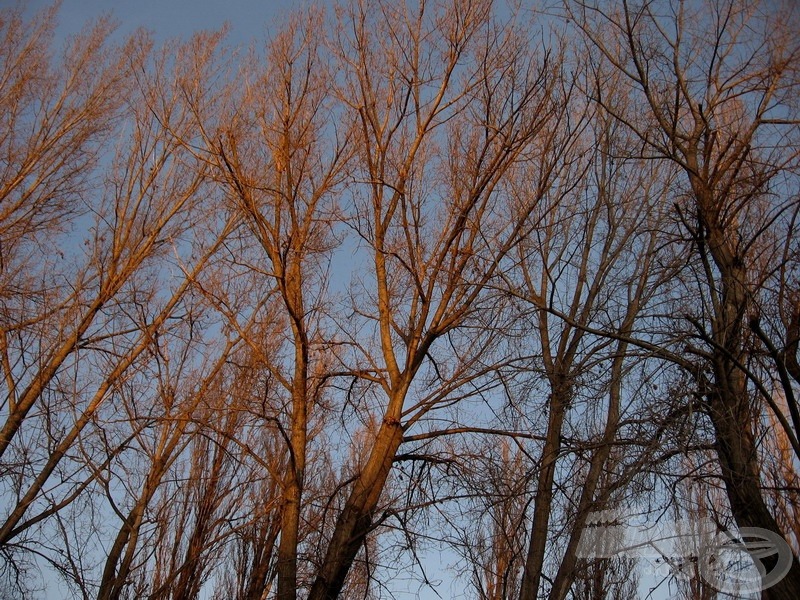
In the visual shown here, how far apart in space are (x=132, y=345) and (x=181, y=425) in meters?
2.71

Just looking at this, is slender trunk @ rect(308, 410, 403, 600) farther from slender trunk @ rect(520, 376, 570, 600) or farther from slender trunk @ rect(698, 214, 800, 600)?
slender trunk @ rect(698, 214, 800, 600)

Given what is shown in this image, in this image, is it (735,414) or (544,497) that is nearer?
(735,414)

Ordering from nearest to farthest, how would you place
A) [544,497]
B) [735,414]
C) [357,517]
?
[735,414] → [357,517] → [544,497]

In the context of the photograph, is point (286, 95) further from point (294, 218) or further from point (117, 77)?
point (117, 77)

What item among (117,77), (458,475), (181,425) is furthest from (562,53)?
(117,77)

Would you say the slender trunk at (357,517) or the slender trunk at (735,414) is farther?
the slender trunk at (357,517)

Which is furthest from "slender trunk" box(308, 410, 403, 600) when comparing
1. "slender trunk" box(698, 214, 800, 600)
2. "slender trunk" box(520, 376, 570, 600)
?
"slender trunk" box(698, 214, 800, 600)

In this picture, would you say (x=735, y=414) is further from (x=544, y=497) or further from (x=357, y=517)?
(x=357, y=517)

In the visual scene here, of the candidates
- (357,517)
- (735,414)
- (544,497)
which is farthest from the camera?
(544,497)

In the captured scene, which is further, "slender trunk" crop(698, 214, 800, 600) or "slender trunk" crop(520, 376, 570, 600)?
"slender trunk" crop(520, 376, 570, 600)

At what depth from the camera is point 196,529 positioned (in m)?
8.23

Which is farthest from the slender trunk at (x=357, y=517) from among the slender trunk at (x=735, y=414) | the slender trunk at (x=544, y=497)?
the slender trunk at (x=735, y=414)

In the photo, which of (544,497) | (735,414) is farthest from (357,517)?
(735,414)

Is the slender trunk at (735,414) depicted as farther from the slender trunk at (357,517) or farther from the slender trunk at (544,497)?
the slender trunk at (357,517)
